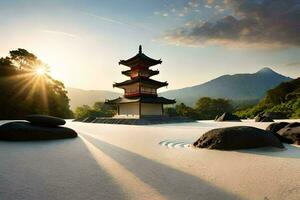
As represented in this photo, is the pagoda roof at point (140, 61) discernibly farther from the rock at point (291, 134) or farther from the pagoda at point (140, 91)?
the rock at point (291, 134)

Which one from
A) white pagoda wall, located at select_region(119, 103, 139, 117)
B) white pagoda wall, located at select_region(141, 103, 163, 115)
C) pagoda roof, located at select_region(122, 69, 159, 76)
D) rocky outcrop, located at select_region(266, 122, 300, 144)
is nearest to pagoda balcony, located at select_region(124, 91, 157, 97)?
white pagoda wall, located at select_region(119, 103, 139, 117)

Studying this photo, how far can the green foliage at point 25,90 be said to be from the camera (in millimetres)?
29109

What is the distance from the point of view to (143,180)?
2.89m

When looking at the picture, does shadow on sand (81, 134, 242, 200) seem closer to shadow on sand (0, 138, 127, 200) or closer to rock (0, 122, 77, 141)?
shadow on sand (0, 138, 127, 200)

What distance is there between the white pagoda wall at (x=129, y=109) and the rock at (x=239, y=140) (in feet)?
59.8

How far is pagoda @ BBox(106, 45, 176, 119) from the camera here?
23.7m

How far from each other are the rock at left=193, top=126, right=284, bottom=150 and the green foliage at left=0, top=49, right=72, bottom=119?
3063 cm

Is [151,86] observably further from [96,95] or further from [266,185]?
[96,95]

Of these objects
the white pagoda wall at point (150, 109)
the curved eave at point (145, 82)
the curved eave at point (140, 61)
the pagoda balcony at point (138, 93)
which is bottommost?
the white pagoda wall at point (150, 109)

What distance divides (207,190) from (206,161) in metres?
1.64

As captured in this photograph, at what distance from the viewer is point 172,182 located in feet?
9.14

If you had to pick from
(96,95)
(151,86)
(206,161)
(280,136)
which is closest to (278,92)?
(151,86)

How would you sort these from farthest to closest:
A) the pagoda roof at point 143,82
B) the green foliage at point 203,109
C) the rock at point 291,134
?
the green foliage at point 203,109 < the pagoda roof at point 143,82 < the rock at point 291,134

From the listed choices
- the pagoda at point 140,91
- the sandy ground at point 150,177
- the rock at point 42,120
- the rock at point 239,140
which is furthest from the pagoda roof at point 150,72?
the sandy ground at point 150,177
